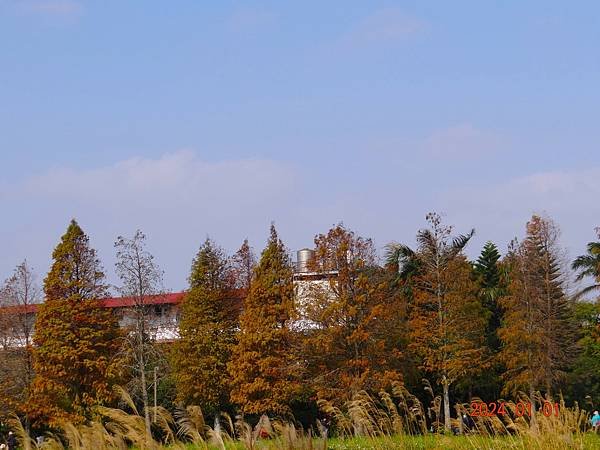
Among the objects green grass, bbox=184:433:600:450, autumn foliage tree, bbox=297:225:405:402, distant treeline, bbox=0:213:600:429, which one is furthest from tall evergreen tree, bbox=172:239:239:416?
green grass, bbox=184:433:600:450

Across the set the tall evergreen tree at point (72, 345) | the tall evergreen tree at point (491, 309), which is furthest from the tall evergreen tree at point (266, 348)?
the tall evergreen tree at point (491, 309)

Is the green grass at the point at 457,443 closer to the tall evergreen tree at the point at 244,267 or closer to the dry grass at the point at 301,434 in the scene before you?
the dry grass at the point at 301,434

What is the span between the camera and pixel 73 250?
107ft

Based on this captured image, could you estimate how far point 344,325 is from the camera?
3022 cm

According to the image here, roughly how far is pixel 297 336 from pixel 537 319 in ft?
32.0

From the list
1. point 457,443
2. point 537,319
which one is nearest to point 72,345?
point 537,319

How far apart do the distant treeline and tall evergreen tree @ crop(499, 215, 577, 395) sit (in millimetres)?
61

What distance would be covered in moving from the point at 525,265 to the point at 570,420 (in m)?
25.4

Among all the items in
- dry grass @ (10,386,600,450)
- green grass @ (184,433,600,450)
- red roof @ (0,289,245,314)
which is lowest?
green grass @ (184,433,600,450)

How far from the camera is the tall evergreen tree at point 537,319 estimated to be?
33031mm

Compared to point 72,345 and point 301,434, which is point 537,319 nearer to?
point 72,345

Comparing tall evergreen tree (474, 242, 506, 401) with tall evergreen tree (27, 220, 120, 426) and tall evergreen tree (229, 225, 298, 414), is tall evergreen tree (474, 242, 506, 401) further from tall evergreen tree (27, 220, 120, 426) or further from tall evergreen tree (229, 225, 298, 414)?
Result: tall evergreen tree (27, 220, 120, 426)

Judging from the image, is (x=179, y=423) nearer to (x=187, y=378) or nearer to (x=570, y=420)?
(x=570, y=420)

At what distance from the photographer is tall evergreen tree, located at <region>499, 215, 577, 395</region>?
33031mm
